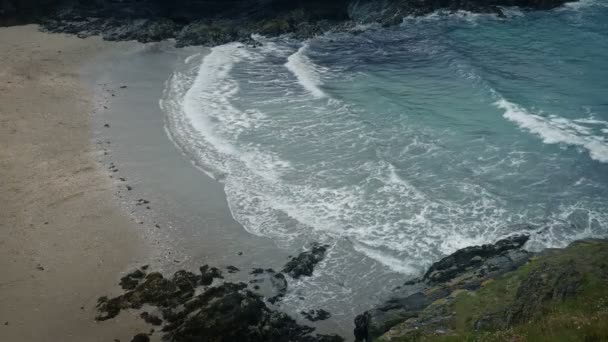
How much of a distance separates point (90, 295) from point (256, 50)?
30048mm

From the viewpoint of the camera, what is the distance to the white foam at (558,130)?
86.6 feet

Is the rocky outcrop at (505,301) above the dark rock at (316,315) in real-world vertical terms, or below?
above

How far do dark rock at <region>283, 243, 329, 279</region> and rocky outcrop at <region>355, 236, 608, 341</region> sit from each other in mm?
3333

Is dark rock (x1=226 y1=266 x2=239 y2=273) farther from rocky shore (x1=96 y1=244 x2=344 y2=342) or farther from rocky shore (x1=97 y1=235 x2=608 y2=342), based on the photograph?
rocky shore (x1=97 y1=235 x2=608 y2=342)

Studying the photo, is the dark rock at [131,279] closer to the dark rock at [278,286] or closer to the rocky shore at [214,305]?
the rocky shore at [214,305]

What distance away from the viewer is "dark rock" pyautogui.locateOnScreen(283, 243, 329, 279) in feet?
61.9

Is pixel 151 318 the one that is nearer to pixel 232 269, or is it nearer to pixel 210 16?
pixel 232 269

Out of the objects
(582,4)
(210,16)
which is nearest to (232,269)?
(210,16)

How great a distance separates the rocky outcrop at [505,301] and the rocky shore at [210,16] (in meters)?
34.0

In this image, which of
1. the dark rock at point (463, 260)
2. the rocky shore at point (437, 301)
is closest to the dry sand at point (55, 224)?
the rocky shore at point (437, 301)

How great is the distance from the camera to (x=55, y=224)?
2139 centimetres

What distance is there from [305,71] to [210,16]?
1524cm

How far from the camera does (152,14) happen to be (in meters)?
48.2

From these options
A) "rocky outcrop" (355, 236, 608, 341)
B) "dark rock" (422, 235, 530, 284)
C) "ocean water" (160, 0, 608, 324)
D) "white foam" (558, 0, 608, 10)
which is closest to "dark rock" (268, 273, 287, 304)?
"ocean water" (160, 0, 608, 324)
